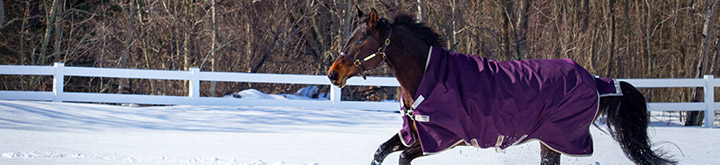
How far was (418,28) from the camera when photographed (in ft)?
15.6

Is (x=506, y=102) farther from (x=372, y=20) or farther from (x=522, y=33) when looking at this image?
(x=522, y=33)

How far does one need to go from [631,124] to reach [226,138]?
489 centimetres

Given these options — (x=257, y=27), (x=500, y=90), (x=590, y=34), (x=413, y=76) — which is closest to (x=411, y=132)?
(x=413, y=76)

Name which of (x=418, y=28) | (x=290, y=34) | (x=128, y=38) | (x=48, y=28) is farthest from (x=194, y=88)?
(x=48, y=28)

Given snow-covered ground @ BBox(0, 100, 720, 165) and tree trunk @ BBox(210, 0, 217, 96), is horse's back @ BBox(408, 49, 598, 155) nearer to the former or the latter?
snow-covered ground @ BBox(0, 100, 720, 165)

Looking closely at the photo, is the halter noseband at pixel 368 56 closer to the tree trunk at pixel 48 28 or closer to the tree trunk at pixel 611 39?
the tree trunk at pixel 48 28

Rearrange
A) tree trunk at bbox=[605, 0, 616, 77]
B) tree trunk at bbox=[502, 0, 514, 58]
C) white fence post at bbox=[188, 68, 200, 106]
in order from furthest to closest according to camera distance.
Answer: tree trunk at bbox=[605, 0, 616, 77]
tree trunk at bbox=[502, 0, 514, 58]
white fence post at bbox=[188, 68, 200, 106]

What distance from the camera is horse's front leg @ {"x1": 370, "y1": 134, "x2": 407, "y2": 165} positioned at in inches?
177

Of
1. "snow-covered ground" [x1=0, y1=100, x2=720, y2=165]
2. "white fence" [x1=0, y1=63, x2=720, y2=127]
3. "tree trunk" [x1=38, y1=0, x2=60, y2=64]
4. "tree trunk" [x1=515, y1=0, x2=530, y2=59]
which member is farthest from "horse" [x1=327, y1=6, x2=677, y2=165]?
"tree trunk" [x1=38, y1=0, x2=60, y2=64]

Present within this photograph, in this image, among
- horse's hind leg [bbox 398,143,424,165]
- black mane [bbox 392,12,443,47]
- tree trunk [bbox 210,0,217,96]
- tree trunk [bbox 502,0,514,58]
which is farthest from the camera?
tree trunk [bbox 502,0,514,58]

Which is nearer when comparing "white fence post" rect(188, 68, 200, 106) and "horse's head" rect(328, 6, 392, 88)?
"horse's head" rect(328, 6, 392, 88)

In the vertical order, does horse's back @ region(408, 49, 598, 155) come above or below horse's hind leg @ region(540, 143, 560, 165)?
above

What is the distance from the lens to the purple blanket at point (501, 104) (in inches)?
173

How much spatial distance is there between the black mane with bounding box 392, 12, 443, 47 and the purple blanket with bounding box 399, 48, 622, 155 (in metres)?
0.16
